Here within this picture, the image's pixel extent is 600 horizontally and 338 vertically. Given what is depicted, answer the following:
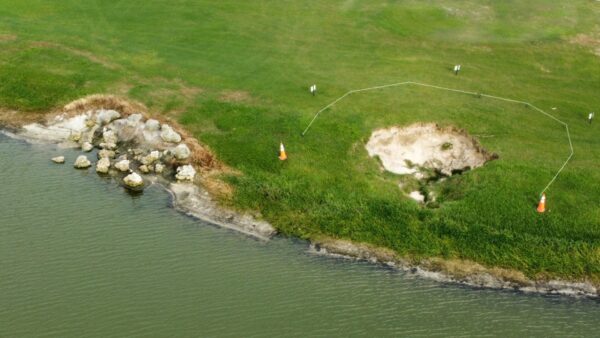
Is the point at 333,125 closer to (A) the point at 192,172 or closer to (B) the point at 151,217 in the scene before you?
(A) the point at 192,172

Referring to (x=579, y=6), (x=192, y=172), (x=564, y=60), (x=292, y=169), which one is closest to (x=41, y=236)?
(x=192, y=172)

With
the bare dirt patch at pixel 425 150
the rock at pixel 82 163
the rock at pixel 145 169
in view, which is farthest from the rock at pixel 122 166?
the bare dirt patch at pixel 425 150

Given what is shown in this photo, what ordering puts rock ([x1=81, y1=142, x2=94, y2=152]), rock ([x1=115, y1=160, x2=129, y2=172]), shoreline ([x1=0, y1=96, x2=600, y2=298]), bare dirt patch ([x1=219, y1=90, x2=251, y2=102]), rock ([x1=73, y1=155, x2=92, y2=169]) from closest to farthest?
1. shoreline ([x1=0, y1=96, x2=600, y2=298])
2. rock ([x1=115, y1=160, x2=129, y2=172])
3. rock ([x1=73, y1=155, x2=92, y2=169])
4. rock ([x1=81, y1=142, x2=94, y2=152])
5. bare dirt patch ([x1=219, y1=90, x2=251, y2=102])

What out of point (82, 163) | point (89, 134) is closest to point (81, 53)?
point (89, 134)

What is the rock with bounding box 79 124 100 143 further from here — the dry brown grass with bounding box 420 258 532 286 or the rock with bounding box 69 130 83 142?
the dry brown grass with bounding box 420 258 532 286

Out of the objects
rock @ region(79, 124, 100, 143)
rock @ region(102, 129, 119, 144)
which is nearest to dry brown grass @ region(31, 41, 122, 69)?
rock @ region(79, 124, 100, 143)

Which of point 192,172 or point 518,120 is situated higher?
point 518,120

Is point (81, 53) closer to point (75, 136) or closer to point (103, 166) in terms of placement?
point (75, 136)
